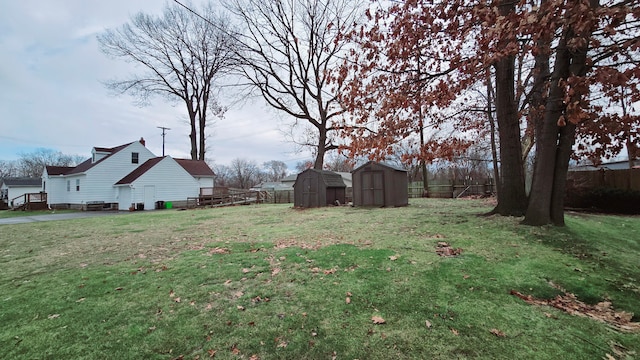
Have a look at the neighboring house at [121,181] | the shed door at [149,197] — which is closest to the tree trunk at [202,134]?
the neighboring house at [121,181]

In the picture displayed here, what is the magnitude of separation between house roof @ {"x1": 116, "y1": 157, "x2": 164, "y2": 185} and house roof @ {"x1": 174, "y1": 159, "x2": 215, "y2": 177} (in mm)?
2707

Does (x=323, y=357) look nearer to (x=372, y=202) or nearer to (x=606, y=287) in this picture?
(x=606, y=287)

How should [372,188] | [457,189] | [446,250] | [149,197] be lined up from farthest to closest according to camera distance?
[149,197] < [457,189] < [372,188] < [446,250]

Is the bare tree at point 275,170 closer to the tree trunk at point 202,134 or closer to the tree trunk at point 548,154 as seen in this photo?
the tree trunk at point 202,134

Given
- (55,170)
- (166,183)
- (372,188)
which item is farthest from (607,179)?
(55,170)

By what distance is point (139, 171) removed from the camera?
26.8m

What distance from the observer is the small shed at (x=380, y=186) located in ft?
50.2

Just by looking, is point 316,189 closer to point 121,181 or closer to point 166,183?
point 166,183

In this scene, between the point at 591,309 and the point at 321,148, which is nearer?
the point at 591,309

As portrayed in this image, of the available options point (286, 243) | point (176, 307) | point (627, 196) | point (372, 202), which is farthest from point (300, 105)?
point (176, 307)

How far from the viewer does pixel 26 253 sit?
676 cm

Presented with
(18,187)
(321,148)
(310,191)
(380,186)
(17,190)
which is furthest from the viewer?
(17,190)

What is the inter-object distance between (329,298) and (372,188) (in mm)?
12324

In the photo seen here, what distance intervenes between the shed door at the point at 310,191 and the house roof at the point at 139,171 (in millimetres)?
16658
